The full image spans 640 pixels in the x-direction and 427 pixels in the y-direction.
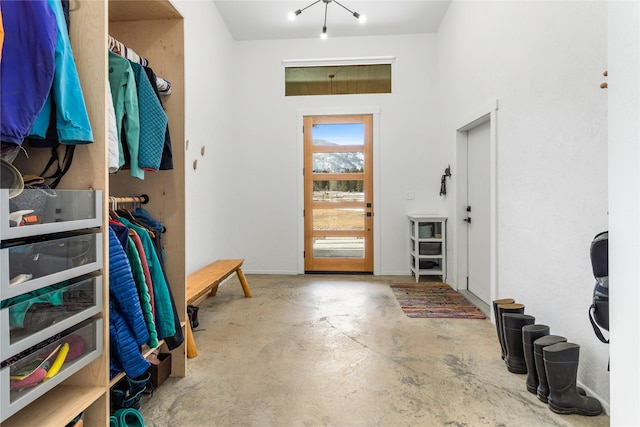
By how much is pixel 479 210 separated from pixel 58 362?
11.9ft

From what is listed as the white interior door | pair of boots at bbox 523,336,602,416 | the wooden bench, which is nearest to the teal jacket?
the wooden bench

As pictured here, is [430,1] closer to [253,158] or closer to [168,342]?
[253,158]

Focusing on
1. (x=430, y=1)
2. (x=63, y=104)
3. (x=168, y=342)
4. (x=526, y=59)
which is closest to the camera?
(x=63, y=104)

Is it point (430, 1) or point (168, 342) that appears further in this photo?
point (430, 1)

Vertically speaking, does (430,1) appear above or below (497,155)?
above

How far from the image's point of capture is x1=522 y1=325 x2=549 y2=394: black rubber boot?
1989 millimetres

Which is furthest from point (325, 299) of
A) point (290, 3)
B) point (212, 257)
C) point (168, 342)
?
point (290, 3)

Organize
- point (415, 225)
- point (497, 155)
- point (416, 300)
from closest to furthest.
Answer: point (497, 155) → point (416, 300) → point (415, 225)

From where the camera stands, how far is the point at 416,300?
3797 mm

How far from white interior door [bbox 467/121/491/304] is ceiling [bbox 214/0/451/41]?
173 centimetres

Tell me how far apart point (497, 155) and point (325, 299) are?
7.39 ft

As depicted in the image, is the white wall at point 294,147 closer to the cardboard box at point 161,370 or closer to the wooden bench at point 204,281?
the wooden bench at point 204,281

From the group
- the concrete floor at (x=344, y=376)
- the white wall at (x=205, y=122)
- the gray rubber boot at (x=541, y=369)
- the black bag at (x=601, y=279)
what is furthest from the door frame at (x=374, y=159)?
the black bag at (x=601, y=279)

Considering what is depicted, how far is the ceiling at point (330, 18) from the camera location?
4.20 metres
